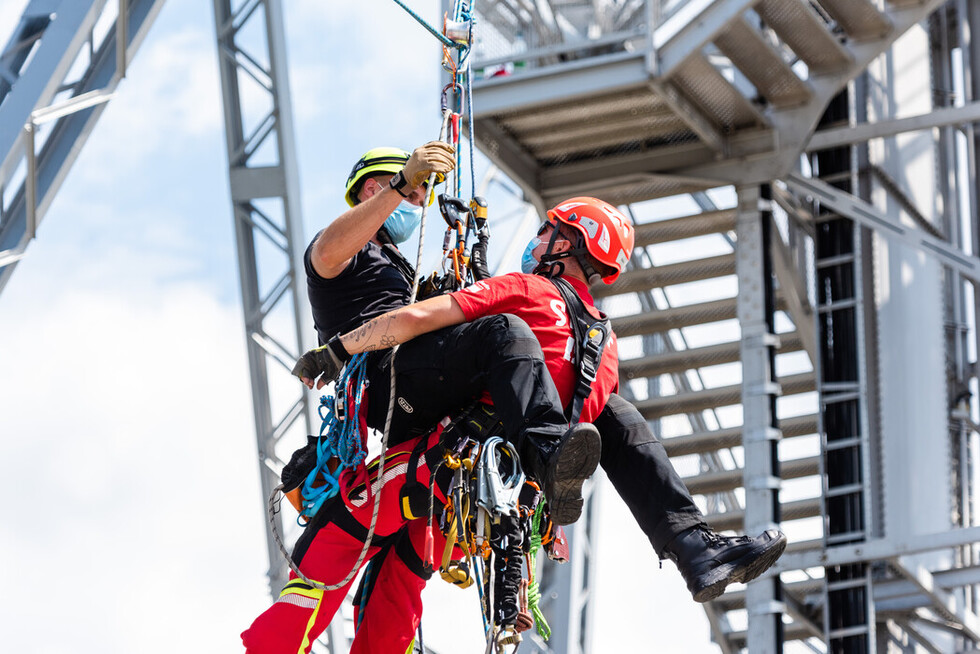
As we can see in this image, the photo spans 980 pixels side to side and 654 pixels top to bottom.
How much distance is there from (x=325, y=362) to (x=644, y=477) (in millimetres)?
1230

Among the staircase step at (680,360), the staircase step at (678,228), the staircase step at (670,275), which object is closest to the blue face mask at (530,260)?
the staircase step at (678,228)

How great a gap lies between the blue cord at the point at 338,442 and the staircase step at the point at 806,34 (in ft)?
23.0

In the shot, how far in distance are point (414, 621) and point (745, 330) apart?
7.13m

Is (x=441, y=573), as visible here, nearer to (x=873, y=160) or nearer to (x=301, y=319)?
(x=301, y=319)

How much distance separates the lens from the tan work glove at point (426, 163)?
6.09m

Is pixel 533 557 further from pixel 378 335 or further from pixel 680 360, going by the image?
pixel 680 360

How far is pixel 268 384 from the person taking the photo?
1237cm

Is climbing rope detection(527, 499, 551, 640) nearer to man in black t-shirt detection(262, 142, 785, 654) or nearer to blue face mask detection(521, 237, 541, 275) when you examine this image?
man in black t-shirt detection(262, 142, 785, 654)

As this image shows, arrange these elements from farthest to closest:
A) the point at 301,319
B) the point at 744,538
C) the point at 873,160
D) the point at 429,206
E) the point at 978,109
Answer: the point at 873,160, the point at 978,109, the point at 301,319, the point at 429,206, the point at 744,538

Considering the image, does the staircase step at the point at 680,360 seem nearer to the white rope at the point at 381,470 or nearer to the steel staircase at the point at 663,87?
the steel staircase at the point at 663,87

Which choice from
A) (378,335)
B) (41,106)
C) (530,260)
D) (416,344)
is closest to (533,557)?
(416,344)

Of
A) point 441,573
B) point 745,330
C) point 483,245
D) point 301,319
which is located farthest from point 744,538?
point 745,330

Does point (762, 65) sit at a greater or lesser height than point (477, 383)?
greater

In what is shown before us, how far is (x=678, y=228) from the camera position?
1442 cm
